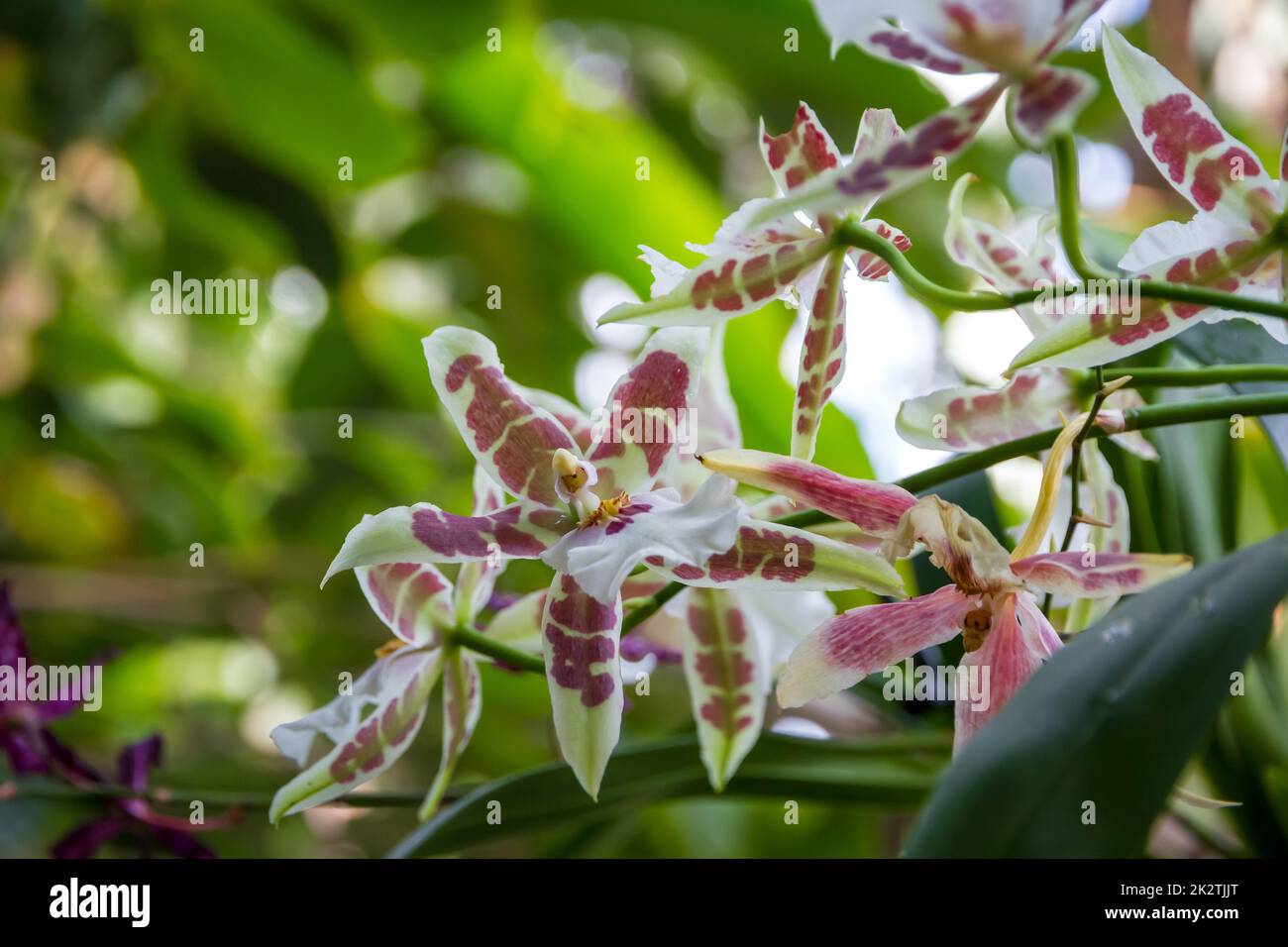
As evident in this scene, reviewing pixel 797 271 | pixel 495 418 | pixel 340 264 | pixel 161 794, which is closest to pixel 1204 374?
pixel 797 271

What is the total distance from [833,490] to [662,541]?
60 millimetres

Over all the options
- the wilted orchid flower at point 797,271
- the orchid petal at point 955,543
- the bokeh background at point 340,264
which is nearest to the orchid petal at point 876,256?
the wilted orchid flower at point 797,271

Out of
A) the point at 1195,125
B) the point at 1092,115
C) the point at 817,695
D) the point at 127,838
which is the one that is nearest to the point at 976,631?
the point at 817,695

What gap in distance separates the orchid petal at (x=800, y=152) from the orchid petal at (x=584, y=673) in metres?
0.17

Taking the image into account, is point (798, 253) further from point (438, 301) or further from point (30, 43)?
point (438, 301)

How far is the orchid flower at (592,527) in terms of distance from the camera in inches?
14.8

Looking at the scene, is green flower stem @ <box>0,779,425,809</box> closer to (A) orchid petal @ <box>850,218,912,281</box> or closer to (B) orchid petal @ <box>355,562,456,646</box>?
(B) orchid petal @ <box>355,562,456,646</box>

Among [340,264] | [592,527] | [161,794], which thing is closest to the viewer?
[592,527]

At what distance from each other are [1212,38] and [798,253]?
165cm

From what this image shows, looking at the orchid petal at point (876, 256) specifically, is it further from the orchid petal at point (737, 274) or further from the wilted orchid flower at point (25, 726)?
the wilted orchid flower at point (25, 726)

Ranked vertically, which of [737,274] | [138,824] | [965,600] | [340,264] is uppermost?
[340,264]

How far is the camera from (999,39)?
32cm

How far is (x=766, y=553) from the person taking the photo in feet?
1.28

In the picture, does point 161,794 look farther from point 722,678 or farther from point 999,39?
point 999,39
